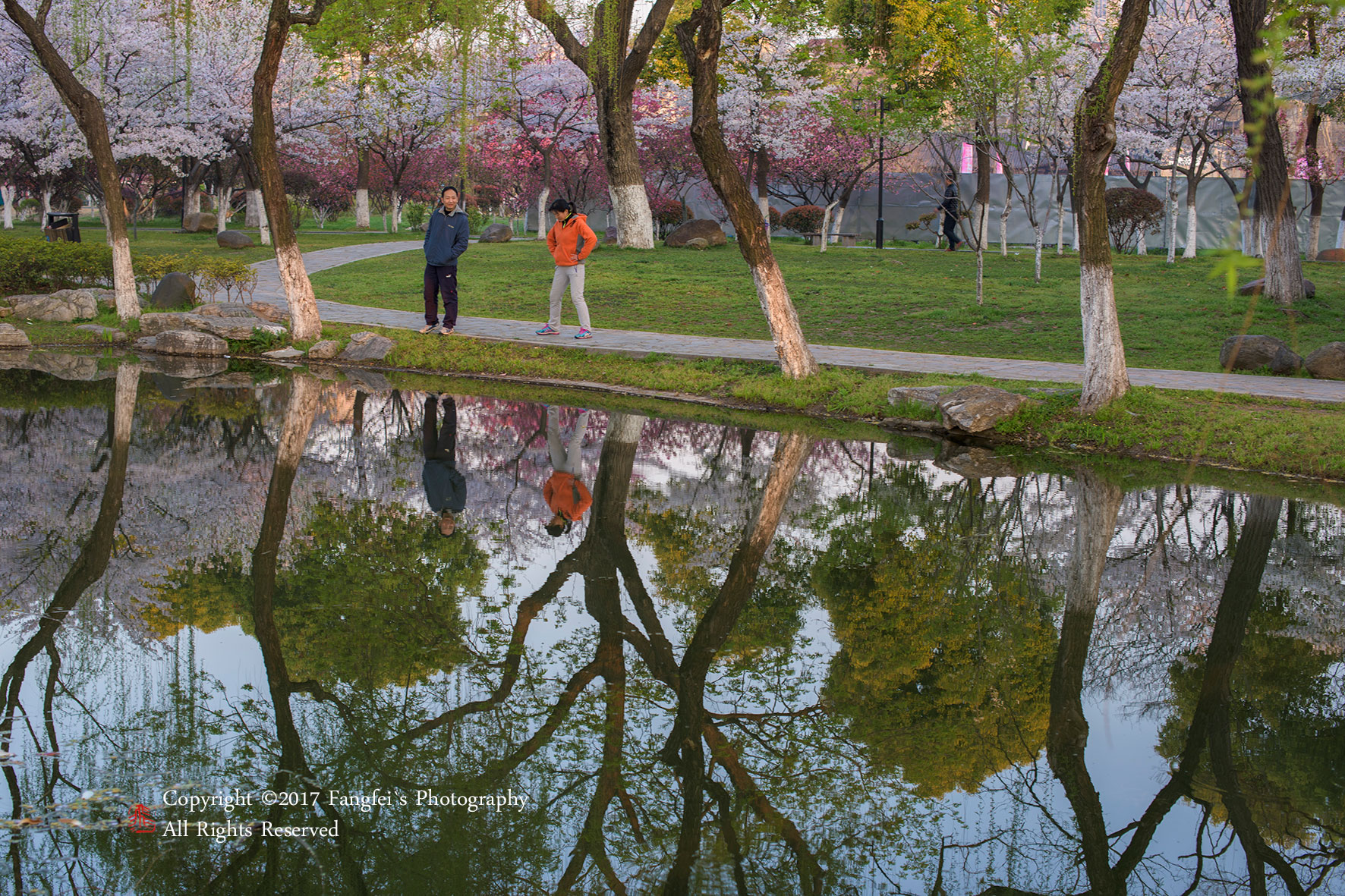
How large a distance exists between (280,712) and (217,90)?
34244 mm

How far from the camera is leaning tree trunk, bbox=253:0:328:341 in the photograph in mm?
14273

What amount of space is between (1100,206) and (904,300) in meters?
8.02

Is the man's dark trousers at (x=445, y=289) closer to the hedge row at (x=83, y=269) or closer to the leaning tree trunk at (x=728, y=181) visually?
the hedge row at (x=83, y=269)


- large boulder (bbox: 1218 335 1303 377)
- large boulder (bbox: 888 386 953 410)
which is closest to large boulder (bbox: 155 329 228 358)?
large boulder (bbox: 888 386 953 410)

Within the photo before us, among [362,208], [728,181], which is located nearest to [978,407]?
[728,181]

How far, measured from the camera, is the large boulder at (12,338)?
607 inches

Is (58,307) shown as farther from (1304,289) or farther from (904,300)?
(1304,289)

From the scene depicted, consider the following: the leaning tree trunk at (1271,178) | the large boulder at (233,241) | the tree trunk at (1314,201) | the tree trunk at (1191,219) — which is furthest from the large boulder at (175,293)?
the tree trunk at (1314,201)

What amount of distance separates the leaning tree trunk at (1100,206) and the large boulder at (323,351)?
9.37m

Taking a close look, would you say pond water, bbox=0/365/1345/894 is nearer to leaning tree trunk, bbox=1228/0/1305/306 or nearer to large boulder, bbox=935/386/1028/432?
large boulder, bbox=935/386/1028/432

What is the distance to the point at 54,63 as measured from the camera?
15391 mm

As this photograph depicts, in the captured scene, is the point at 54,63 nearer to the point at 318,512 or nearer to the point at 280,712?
the point at 318,512

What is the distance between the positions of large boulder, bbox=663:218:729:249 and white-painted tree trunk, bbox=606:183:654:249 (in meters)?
1.24

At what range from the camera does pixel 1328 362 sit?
1331 cm
